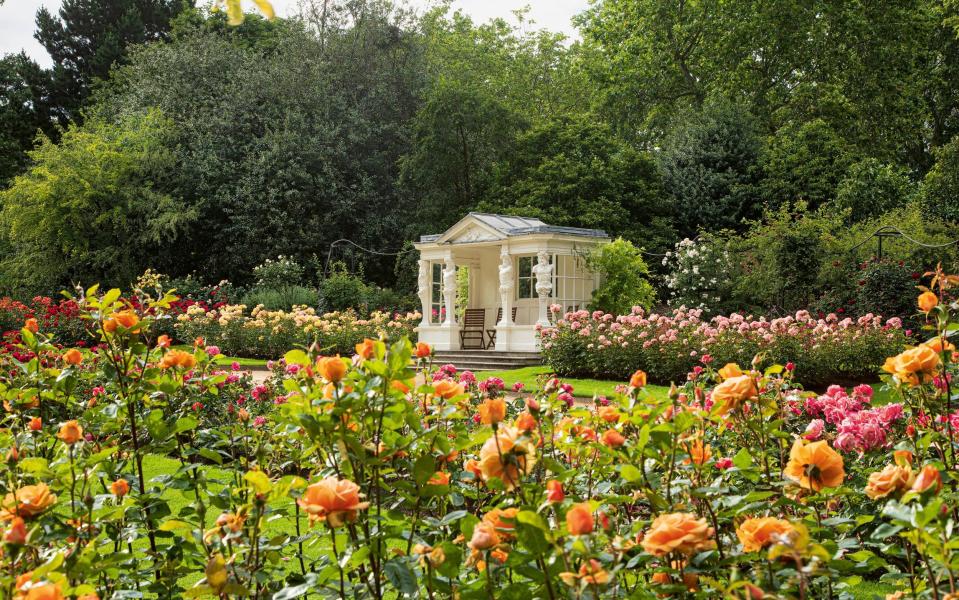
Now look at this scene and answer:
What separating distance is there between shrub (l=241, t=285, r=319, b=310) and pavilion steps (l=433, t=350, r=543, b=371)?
5.29 metres

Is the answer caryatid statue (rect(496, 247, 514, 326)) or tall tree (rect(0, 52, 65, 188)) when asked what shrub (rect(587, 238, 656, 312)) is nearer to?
caryatid statue (rect(496, 247, 514, 326))

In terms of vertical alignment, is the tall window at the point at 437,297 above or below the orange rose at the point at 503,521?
above

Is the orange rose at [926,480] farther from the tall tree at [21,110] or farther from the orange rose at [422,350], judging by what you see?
the tall tree at [21,110]

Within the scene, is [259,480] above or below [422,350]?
below

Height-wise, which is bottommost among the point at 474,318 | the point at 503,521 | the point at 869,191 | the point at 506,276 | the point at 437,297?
the point at 503,521

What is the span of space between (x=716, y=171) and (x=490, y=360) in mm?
9835

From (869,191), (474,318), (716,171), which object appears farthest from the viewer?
(716,171)

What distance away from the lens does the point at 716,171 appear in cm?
2203

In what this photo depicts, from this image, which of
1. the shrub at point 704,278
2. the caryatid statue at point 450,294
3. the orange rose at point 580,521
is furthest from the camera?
the caryatid statue at point 450,294

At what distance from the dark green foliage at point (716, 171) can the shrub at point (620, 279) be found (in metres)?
6.12

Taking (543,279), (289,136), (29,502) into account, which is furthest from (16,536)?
(289,136)

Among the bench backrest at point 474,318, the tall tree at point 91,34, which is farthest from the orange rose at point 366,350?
the tall tree at point 91,34

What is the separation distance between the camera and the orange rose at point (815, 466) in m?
1.51

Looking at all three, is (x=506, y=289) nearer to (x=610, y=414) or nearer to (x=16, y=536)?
(x=610, y=414)
